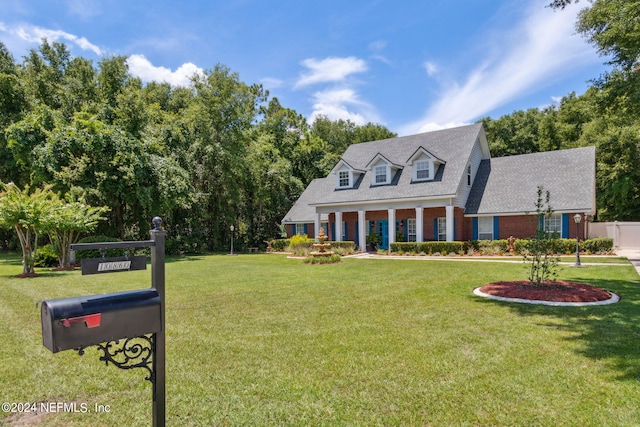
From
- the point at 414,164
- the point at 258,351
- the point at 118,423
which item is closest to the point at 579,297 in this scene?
the point at 258,351

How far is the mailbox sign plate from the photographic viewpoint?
230 cm

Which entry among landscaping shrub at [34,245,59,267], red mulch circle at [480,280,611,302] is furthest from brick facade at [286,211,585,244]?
landscaping shrub at [34,245,59,267]

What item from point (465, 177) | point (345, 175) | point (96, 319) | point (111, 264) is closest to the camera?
point (96, 319)

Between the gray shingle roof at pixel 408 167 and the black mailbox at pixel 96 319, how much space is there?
2028 cm

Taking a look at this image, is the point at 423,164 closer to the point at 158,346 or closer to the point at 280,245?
the point at 280,245

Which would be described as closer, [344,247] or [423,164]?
[344,247]

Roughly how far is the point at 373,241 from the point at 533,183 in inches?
412

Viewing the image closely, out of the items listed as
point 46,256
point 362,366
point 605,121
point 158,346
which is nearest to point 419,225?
point 362,366

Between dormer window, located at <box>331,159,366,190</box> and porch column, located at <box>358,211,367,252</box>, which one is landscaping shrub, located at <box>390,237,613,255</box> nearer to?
porch column, located at <box>358,211,367,252</box>

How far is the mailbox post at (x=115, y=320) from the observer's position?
6.55ft

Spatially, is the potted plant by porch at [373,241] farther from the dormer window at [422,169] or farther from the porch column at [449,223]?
the porch column at [449,223]

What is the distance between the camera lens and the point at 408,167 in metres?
24.9

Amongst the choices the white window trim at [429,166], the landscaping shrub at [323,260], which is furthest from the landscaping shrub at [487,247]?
the landscaping shrub at [323,260]

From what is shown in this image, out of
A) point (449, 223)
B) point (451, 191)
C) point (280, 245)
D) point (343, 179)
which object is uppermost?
point (343, 179)
